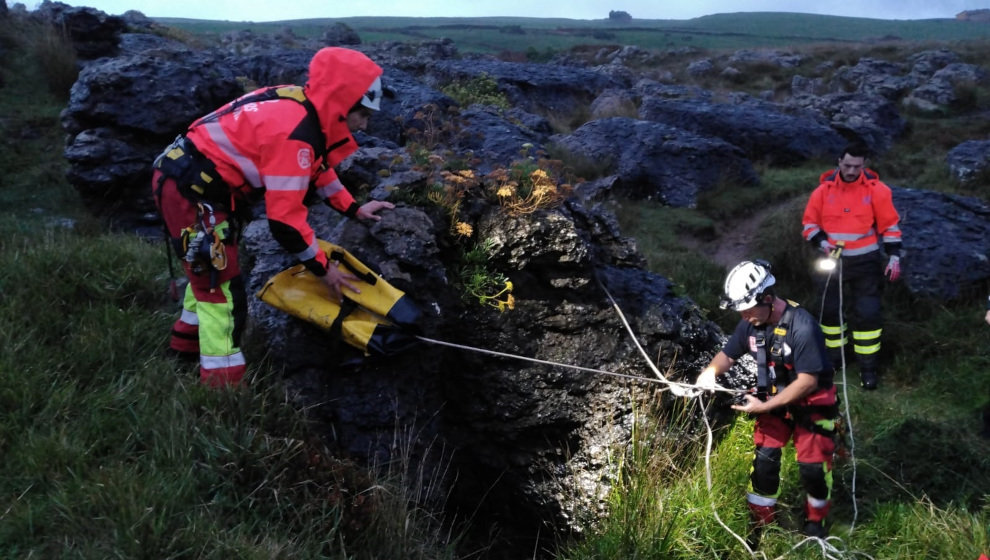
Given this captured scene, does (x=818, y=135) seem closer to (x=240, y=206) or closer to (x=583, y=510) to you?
(x=583, y=510)

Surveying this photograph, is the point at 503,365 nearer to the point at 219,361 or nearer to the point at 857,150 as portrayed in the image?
the point at 219,361

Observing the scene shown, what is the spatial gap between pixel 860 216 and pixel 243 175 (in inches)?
236

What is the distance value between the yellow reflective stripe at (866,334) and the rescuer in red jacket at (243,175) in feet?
18.3

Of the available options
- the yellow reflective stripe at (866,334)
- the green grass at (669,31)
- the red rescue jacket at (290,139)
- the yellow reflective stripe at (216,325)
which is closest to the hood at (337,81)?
the red rescue jacket at (290,139)

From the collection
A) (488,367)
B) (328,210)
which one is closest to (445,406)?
(488,367)

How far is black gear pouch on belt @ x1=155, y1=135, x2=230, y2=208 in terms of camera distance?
3781 millimetres

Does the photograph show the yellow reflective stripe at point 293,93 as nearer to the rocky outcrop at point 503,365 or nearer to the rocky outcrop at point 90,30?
the rocky outcrop at point 503,365

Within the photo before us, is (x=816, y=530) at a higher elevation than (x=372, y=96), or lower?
lower

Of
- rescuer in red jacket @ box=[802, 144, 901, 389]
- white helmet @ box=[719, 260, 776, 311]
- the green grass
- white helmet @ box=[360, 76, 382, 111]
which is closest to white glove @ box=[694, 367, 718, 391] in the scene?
white helmet @ box=[719, 260, 776, 311]

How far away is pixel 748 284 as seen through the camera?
405 cm

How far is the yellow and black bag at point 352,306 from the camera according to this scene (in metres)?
4.02

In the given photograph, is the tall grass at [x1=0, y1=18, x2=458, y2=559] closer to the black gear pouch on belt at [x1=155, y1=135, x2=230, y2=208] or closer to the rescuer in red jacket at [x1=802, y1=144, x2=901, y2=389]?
the black gear pouch on belt at [x1=155, y1=135, x2=230, y2=208]

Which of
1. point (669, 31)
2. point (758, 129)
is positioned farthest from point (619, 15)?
point (758, 129)

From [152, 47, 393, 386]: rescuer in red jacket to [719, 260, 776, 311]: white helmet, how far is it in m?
2.34
